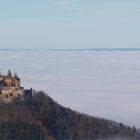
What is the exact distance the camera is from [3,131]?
1533 inches

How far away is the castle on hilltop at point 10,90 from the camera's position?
45.2 m

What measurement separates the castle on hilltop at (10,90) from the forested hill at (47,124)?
0.71 m

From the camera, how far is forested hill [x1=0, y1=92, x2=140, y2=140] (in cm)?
3956

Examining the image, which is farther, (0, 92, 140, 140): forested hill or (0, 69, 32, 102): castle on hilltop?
(0, 69, 32, 102): castle on hilltop

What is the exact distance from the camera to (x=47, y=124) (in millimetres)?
42750

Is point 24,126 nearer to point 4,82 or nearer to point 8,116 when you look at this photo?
point 8,116

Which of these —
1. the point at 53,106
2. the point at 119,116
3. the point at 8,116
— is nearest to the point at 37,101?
the point at 53,106

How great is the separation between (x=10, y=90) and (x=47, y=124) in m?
4.65

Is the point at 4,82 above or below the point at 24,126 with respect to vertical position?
above

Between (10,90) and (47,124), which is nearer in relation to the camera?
(47,124)

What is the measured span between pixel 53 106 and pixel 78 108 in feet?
46.5

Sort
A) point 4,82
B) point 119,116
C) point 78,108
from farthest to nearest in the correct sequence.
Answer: point 78,108 < point 119,116 < point 4,82

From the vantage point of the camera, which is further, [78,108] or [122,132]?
[78,108]

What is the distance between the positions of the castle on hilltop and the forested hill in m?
0.71
